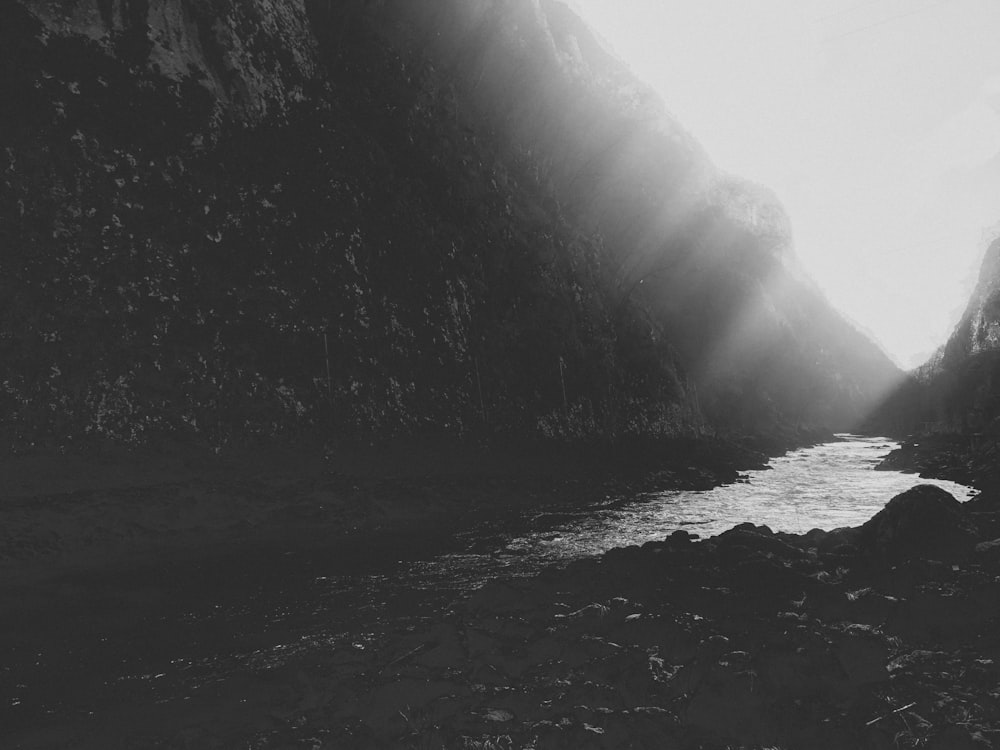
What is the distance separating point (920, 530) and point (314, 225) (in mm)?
26329

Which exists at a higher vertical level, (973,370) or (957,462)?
(973,370)

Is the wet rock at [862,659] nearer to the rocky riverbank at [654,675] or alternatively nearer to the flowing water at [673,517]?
the rocky riverbank at [654,675]

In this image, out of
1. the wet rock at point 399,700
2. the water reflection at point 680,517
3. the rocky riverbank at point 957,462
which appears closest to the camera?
the wet rock at point 399,700

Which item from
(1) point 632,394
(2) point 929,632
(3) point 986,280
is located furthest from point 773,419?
(2) point 929,632

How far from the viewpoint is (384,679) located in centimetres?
850

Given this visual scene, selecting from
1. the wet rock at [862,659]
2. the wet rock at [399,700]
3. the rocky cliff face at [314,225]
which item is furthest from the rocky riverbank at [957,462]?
the wet rock at [399,700]

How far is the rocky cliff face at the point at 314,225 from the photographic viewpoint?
65.7 feet

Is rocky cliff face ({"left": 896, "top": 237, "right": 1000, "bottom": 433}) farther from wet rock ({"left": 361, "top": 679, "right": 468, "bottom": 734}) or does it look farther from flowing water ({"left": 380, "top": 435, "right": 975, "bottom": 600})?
wet rock ({"left": 361, "top": 679, "right": 468, "bottom": 734})

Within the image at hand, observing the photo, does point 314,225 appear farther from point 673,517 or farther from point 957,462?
point 957,462

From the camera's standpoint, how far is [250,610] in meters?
12.1

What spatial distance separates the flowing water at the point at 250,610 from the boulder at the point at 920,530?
7156 millimetres

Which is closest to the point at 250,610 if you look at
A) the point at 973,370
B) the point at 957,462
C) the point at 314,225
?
the point at 314,225

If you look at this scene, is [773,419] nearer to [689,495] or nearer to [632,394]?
[632,394]

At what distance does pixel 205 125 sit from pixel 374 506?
18.9 metres
